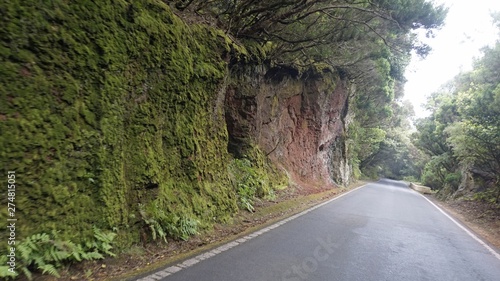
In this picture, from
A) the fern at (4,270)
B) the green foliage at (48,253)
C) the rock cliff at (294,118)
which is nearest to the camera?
the fern at (4,270)

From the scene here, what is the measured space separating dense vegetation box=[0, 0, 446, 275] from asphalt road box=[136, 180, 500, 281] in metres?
1.14

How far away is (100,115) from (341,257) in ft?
15.5

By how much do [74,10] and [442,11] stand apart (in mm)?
9647

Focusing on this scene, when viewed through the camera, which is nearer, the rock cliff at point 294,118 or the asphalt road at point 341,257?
the asphalt road at point 341,257

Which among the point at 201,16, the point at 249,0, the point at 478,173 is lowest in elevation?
the point at 478,173

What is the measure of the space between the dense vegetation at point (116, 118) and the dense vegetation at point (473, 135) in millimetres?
6923

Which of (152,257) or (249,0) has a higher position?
(249,0)

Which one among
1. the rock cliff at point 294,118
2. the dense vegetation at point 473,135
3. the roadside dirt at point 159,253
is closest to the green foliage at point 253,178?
the rock cliff at point 294,118

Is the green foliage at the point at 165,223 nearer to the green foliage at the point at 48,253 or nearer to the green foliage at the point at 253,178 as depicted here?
the green foliage at the point at 48,253

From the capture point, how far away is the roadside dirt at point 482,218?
11056 mm


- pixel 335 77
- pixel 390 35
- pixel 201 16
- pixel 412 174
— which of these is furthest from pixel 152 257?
pixel 412 174

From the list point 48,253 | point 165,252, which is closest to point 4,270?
point 48,253

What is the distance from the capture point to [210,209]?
731 centimetres

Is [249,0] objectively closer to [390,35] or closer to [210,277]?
[390,35]
